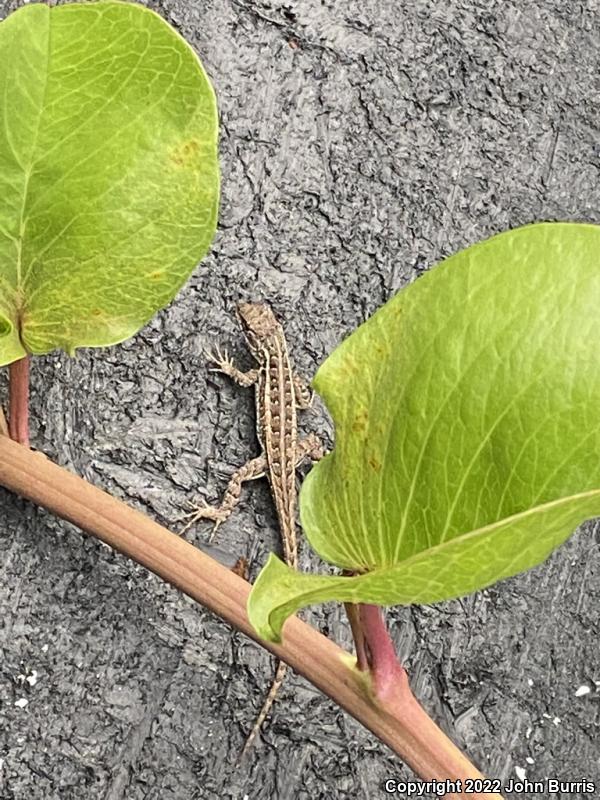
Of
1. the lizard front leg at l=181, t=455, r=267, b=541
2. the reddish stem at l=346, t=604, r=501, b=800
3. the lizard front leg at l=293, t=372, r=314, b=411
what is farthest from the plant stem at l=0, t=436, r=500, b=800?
the lizard front leg at l=293, t=372, r=314, b=411

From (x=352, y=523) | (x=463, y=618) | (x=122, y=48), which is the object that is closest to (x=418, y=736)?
(x=352, y=523)

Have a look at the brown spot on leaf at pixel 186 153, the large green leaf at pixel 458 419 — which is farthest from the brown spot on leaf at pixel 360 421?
the brown spot on leaf at pixel 186 153

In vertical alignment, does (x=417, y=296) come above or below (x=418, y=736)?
above

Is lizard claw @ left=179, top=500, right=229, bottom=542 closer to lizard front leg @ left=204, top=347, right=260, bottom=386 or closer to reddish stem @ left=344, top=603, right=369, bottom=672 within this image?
lizard front leg @ left=204, top=347, right=260, bottom=386

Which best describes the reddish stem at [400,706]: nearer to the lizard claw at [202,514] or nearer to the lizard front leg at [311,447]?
the lizard claw at [202,514]

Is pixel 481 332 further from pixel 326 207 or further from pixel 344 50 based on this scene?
pixel 344 50
